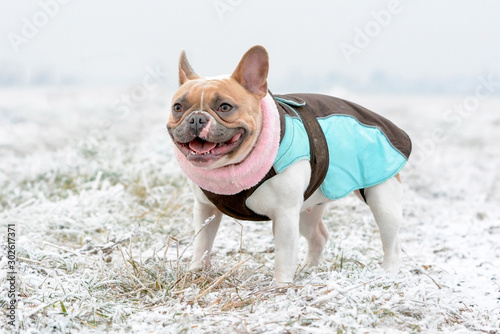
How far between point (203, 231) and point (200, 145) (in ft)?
2.34

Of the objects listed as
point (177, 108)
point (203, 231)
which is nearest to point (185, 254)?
point (203, 231)

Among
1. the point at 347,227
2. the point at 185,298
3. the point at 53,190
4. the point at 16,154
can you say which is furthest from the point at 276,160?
the point at 16,154

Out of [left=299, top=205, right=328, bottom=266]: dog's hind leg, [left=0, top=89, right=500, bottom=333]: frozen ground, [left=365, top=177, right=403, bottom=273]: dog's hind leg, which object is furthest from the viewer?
[left=299, top=205, right=328, bottom=266]: dog's hind leg

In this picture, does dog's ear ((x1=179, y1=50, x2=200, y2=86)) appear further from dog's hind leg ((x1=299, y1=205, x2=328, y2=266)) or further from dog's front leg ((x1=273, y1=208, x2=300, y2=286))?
dog's hind leg ((x1=299, y1=205, x2=328, y2=266))

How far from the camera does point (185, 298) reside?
282 centimetres

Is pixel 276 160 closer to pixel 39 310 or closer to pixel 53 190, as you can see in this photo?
pixel 39 310

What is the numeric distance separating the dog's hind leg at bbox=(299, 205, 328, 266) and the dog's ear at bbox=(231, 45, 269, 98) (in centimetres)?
121

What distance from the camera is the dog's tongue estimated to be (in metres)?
2.70

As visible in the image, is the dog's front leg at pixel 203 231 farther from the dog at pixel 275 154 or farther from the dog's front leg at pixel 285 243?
the dog's front leg at pixel 285 243

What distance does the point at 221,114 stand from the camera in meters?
2.70

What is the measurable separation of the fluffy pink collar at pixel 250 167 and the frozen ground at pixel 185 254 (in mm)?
317

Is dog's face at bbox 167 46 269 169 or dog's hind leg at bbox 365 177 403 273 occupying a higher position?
dog's face at bbox 167 46 269 169

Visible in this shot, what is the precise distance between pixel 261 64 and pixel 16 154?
5486 mm

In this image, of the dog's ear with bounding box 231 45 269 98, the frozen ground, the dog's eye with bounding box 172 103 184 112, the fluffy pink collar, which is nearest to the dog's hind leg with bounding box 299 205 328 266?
the frozen ground
